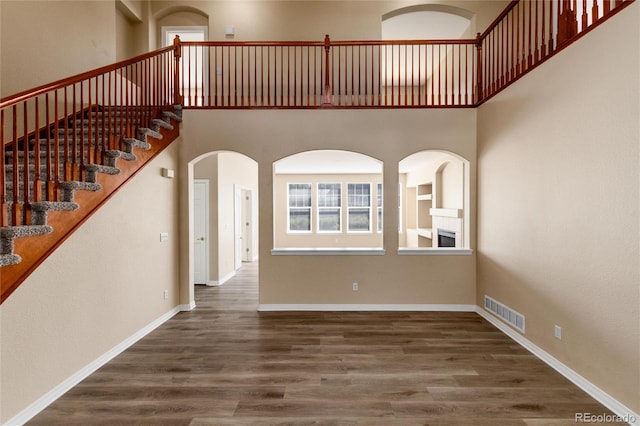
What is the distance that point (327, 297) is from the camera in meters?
4.48

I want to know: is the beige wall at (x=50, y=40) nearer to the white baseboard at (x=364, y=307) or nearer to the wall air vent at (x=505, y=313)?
the white baseboard at (x=364, y=307)

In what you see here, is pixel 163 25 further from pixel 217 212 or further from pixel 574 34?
pixel 574 34

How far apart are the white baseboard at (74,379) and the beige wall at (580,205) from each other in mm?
4205

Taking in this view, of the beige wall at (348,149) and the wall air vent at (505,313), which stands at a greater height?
the beige wall at (348,149)

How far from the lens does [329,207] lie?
983cm

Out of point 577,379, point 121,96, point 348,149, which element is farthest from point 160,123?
point 577,379

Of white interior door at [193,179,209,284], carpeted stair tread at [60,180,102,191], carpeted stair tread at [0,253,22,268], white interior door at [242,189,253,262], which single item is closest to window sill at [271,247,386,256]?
white interior door at [193,179,209,284]

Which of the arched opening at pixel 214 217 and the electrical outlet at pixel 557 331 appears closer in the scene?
the electrical outlet at pixel 557 331

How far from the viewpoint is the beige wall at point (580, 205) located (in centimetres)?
214

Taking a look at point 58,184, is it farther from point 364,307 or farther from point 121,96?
point 364,307

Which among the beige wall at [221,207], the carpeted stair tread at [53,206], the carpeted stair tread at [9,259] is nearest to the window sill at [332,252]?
the beige wall at [221,207]

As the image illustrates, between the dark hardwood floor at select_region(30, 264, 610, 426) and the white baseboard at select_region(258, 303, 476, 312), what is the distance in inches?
17.8

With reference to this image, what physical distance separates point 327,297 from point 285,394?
2.06 metres

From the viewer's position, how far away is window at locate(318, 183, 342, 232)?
9.80 m
